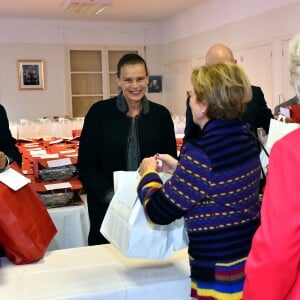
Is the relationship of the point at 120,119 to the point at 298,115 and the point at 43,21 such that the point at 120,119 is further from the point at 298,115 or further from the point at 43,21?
the point at 43,21

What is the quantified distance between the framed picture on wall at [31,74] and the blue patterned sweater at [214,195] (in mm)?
6806

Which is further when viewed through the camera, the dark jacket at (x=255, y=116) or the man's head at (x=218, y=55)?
the man's head at (x=218, y=55)

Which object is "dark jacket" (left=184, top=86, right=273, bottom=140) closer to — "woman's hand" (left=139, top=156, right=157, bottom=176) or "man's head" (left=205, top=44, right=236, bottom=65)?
"man's head" (left=205, top=44, right=236, bottom=65)

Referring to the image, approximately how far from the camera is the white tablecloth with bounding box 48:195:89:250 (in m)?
2.42

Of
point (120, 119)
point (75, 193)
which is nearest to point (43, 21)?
point (75, 193)

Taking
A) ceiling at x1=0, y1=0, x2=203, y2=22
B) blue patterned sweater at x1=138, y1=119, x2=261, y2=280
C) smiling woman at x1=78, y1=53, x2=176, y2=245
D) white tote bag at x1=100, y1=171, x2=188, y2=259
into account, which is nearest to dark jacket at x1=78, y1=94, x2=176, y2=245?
smiling woman at x1=78, y1=53, x2=176, y2=245

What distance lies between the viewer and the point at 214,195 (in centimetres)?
110

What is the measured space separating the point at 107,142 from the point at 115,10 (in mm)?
5386

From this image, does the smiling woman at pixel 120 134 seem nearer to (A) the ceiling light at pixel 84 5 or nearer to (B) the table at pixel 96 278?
(B) the table at pixel 96 278

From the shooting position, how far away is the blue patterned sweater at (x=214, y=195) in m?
1.08

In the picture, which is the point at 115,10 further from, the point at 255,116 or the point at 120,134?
the point at 120,134


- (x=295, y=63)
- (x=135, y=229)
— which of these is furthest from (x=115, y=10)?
(x=295, y=63)

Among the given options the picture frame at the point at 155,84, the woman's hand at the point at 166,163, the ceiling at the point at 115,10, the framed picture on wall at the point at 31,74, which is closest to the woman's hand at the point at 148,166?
the woman's hand at the point at 166,163

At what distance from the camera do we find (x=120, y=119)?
6.30 feet
